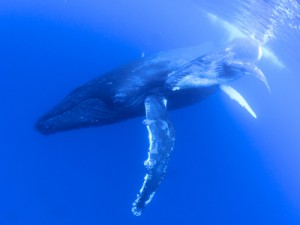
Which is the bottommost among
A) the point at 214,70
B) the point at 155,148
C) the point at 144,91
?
the point at 155,148

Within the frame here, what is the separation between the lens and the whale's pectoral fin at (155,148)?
25.2 feet

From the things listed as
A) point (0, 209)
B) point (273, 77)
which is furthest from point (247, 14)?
point (0, 209)

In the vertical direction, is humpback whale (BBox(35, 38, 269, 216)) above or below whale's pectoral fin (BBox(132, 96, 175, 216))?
above

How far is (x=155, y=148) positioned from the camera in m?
8.30

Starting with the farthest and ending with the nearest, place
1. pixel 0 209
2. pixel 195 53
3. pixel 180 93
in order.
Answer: pixel 0 209, pixel 195 53, pixel 180 93

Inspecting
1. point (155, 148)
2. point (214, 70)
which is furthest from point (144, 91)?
point (155, 148)

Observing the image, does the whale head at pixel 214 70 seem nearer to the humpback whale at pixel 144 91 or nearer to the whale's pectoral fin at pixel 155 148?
the humpback whale at pixel 144 91

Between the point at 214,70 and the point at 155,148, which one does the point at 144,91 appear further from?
the point at 155,148

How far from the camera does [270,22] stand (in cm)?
1969

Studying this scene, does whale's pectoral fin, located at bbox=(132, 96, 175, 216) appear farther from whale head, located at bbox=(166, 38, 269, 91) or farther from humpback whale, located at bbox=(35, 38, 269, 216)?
whale head, located at bbox=(166, 38, 269, 91)

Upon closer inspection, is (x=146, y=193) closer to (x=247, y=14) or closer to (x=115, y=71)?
(x=115, y=71)

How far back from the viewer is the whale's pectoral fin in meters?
7.68

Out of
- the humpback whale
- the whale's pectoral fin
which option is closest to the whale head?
the humpback whale

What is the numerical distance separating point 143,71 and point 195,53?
101 inches
